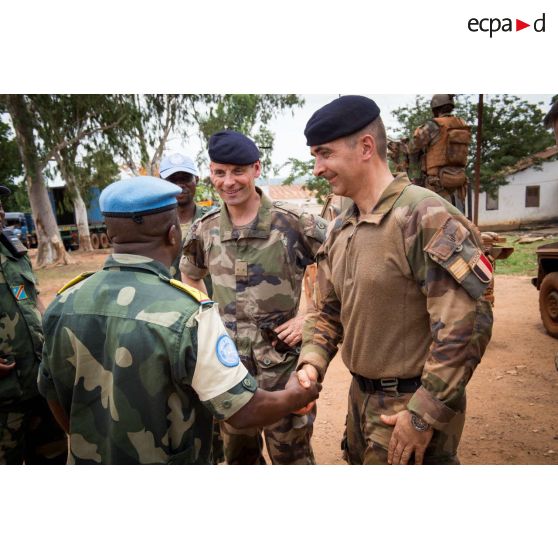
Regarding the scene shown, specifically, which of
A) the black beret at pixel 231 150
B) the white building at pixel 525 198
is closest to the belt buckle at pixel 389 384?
the black beret at pixel 231 150

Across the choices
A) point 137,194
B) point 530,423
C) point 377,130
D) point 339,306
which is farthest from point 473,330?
point 530,423

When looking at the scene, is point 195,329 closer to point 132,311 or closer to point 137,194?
point 132,311

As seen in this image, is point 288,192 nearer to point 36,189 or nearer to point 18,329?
point 36,189

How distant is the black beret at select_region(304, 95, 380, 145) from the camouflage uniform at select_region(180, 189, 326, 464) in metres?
0.92

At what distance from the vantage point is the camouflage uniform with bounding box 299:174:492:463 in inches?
61.0

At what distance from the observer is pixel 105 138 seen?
14102 mm

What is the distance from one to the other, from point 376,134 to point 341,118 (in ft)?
0.49

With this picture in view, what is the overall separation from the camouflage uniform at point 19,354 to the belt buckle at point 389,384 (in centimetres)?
184

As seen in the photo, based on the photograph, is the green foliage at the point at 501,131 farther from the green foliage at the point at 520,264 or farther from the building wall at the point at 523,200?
the green foliage at the point at 520,264

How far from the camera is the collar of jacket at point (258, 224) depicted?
8.61ft

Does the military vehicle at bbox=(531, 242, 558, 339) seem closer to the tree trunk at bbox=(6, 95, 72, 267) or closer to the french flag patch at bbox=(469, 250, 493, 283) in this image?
the french flag patch at bbox=(469, 250, 493, 283)

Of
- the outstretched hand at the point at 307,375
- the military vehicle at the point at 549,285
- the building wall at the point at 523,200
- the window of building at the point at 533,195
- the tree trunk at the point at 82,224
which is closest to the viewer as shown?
the outstretched hand at the point at 307,375

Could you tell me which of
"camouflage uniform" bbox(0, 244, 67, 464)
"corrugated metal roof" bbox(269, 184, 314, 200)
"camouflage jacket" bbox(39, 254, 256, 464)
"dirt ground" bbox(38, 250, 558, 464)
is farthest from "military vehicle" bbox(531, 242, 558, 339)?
"corrugated metal roof" bbox(269, 184, 314, 200)

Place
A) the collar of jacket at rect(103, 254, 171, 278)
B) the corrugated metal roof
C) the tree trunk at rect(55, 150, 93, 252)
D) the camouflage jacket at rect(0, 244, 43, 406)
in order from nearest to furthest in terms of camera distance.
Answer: the collar of jacket at rect(103, 254, 171, 278) < the camouflage jacket at rect(0, 244, 43, 406) < the tree trunk at rect(55, 150, 93, 252) < the corrugated metal roof
